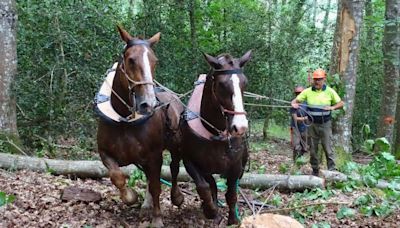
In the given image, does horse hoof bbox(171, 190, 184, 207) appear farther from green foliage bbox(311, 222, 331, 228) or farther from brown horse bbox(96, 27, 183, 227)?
green foliage bbox(311, 222, 331, 228)

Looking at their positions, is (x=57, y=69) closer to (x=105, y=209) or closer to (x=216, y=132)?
(x=105, y=209)

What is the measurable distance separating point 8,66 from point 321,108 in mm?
5593

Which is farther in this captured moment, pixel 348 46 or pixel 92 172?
pixel 348 46

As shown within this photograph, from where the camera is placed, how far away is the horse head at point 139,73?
199 inches

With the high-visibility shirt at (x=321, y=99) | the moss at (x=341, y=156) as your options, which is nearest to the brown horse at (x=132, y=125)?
the high-visibility shirt at (x=321, y=99)

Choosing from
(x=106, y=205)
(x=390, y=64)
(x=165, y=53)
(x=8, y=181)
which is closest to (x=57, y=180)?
(x=8, y=181)

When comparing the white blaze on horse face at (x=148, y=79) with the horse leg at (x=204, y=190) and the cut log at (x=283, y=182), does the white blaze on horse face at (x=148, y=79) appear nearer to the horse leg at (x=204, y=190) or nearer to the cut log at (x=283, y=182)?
the horse leg at (x=204, y=190)

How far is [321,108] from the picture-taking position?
937 centimetres

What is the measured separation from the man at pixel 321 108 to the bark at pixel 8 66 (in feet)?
16.5

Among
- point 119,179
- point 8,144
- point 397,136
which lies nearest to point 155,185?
point 119,179

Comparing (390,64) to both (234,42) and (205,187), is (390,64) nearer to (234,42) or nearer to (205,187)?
(234,42)

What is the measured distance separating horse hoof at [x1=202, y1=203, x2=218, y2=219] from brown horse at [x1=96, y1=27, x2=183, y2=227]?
54 cm

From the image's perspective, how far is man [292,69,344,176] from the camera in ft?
31.1

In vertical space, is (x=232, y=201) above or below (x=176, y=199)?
above
